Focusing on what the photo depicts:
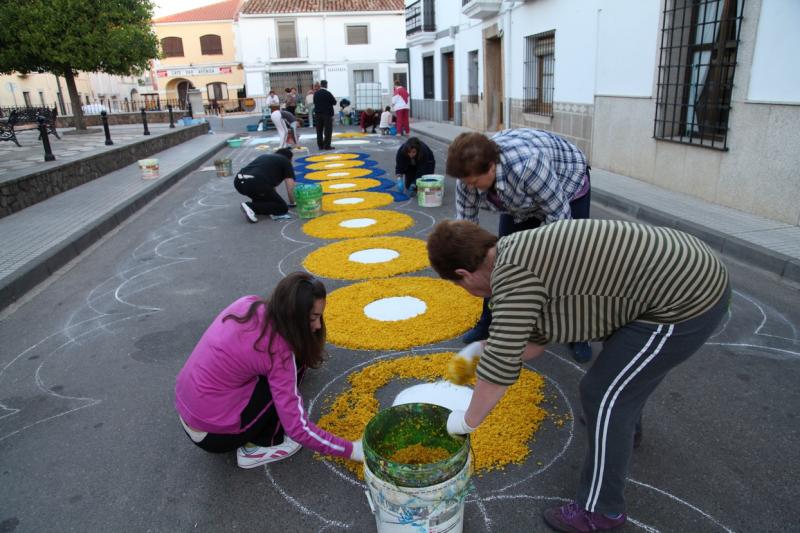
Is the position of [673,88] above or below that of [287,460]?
above

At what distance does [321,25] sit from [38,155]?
2775 cm

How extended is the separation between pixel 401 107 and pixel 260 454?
1593 centimetres

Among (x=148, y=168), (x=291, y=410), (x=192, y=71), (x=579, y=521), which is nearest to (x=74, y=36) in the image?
(x=148, y=168)

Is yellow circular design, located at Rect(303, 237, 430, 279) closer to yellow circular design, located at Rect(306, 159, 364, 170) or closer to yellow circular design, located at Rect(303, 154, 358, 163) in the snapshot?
yellow circular design, located at Rect(306, 159, 364, 170)

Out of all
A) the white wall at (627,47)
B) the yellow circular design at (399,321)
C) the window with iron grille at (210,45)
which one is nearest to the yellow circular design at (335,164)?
the white wall at (627,47)

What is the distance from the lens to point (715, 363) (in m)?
3.27

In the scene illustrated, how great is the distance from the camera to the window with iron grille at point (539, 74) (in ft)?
40.2

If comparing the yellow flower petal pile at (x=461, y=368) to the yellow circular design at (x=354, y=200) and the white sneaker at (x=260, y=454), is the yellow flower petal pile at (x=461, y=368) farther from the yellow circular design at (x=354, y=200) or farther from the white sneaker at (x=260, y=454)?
the yellow circular design at (x=354, y=200)

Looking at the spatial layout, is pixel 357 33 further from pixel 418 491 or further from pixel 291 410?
pixel 418 491

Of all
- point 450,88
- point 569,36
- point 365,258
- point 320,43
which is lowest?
point 365,258

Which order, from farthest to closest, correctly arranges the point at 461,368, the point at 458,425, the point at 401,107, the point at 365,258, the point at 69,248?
the point at 401,107, the point at 69,248, the point at 365,258, the point at 461,368, the point at 458,425

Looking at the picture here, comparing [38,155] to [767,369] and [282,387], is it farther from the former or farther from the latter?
[767,369]

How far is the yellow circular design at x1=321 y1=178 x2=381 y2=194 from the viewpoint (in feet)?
30.1

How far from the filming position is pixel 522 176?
285 cm
